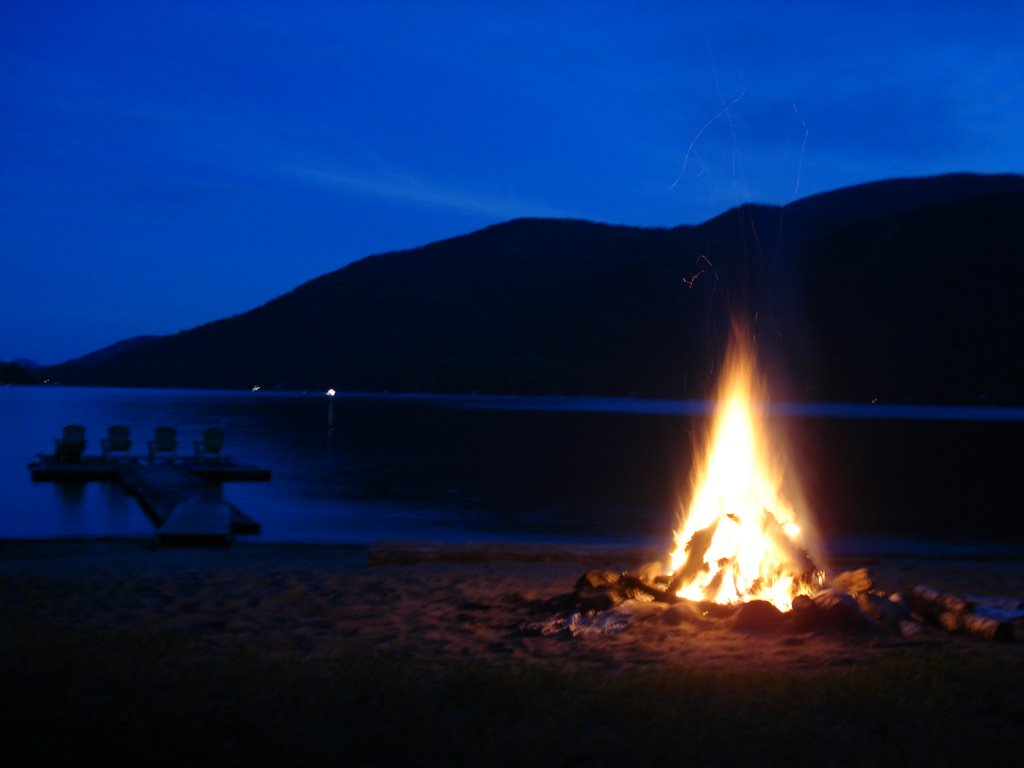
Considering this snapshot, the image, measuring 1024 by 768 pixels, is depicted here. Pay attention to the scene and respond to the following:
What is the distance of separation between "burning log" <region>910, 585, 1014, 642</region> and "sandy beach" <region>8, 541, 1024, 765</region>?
106 millimetres

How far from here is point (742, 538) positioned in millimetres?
8984

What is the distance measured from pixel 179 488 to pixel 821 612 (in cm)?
1893

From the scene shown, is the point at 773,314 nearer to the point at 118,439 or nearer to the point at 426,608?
the point at 118,439

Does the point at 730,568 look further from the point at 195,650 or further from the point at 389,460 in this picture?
the point at 389,460

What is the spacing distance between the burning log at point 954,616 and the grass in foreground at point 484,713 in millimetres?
931

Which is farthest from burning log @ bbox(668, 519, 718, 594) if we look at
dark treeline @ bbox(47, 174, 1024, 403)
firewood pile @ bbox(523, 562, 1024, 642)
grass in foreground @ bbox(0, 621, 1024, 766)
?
dark treeline @ bbox(47, 174, 1024, 403)

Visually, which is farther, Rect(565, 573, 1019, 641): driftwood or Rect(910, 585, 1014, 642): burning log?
Rect(565, 573, 1019, 641): driftwood

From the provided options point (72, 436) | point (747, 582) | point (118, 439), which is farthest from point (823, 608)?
point (72, 436)

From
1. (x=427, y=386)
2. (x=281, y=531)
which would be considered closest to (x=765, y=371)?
(x=427, y=386)

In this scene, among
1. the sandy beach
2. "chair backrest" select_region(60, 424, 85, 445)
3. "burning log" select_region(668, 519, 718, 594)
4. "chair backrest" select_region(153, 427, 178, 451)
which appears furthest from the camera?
"chair backrest" select_region(153, 427, 178, 451)

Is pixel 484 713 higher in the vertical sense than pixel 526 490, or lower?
higher

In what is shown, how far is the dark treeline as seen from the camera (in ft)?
414

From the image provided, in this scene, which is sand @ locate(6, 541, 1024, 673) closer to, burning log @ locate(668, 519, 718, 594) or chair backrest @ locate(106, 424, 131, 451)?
burning log @ locate(668, 519, 718, 594)

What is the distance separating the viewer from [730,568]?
28.5ft
